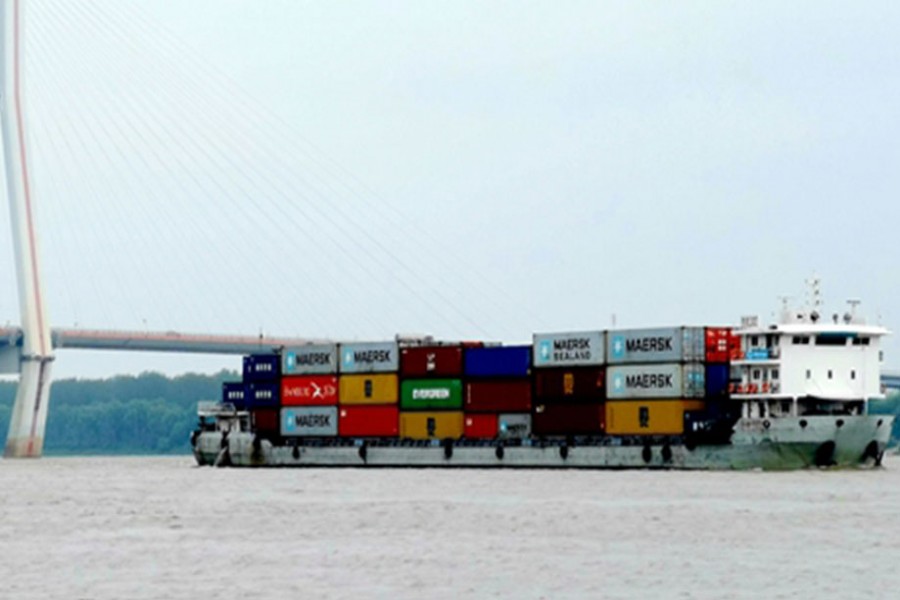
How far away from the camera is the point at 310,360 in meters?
77.2

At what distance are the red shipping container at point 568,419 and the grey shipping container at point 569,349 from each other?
151 centimetres

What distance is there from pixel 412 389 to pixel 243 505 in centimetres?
2504

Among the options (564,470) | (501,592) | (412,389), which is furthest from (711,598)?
(412,389)

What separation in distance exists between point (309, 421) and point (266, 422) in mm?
3288

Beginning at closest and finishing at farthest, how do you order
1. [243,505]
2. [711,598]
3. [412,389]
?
[711,598] → [243,505] → [412,389]

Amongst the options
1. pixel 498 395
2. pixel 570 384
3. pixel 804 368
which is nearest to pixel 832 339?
pixel 804 368

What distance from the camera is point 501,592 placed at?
27844mm

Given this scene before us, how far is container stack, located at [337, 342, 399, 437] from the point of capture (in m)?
73.6

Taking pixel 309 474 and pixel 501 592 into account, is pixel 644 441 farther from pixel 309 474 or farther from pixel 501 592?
pixel 501 592

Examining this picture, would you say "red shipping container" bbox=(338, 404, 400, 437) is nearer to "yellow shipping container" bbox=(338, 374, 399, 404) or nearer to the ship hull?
"yellow shipping container" bbox=(338, 374, 399, 404)

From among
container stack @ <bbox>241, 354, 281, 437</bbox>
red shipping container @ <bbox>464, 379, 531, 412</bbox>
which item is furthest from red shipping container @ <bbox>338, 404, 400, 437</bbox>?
container stack @ <bbox>241, 354, 281, 437</bbox>

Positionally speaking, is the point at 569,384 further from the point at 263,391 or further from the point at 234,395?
the point at 234,395

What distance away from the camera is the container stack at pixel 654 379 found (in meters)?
64.0

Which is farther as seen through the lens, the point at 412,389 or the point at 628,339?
the point at 412,389
